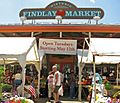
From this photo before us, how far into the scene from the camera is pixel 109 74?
19938mm

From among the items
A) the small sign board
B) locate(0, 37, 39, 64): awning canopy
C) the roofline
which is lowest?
the small sign board

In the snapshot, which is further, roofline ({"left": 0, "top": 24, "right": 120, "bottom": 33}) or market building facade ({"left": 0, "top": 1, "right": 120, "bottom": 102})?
roofline ({"left": 0, "top": 24, "right": 120, "bottom": 33})

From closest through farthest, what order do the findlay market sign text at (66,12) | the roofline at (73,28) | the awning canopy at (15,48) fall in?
the awning canopy at (15,48)
the roofline at (73,28)
the findlay market sign text at (66,12)

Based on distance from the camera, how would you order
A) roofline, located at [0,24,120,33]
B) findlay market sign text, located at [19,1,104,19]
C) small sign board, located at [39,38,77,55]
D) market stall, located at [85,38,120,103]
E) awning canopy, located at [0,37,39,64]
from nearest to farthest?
1. market stall, located at [85,38,120,103]
2. awning canopy, located at [0,37,39,64]
3. small sign board, located at [39,38,77,55]
4. roofline, located at [0,24,120,33]
5. findlay market sign text, located at [19,1,104,19]

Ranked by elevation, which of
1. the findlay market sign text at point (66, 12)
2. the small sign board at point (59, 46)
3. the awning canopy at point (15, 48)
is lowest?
the small sign board at point (59, 46)

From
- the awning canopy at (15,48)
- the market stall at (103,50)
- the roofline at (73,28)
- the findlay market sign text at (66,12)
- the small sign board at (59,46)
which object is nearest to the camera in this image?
the market stall at (103,50)

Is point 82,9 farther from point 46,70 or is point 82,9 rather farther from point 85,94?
point 85,94

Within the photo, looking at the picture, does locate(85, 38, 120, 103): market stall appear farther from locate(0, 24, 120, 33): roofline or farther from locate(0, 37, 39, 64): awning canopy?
locate(0, 24, 120, 33): roofline

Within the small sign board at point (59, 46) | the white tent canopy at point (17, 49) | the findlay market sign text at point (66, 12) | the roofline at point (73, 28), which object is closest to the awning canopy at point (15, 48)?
the white tent canopy at point (17, 49)

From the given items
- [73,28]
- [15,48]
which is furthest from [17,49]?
[73,28]

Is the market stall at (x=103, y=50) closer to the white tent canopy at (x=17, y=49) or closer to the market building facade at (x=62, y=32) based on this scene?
the white tent canopy at (x=17, y=49)

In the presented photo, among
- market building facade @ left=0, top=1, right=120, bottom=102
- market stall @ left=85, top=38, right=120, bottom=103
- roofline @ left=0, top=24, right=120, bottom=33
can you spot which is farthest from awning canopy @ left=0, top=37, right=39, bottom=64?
roofline @ left=0, top=24, right=120, bottom=33

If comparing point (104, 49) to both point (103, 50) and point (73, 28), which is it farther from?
point (73, 28)

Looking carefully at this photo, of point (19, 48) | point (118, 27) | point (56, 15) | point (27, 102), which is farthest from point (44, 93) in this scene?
point (56, 15)
